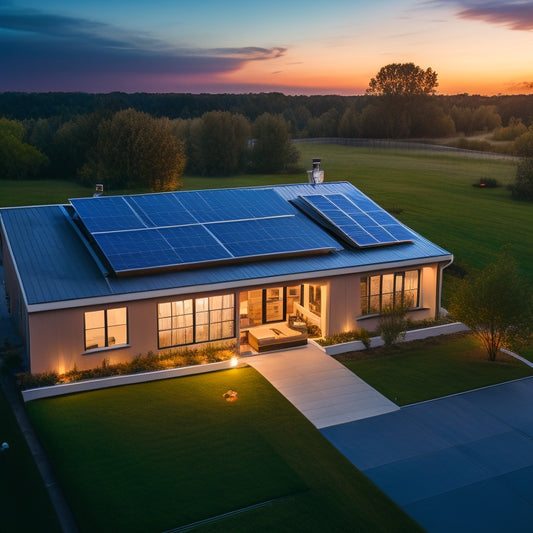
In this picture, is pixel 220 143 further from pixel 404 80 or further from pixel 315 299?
pixel 315 299

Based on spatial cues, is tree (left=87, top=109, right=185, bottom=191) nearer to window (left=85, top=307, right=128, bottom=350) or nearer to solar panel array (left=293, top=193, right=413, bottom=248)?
solar panel array (left=293, top=193, right=413, bottom=248)

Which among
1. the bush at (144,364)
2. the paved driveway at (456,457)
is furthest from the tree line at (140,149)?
the paved driveway at (456,457)

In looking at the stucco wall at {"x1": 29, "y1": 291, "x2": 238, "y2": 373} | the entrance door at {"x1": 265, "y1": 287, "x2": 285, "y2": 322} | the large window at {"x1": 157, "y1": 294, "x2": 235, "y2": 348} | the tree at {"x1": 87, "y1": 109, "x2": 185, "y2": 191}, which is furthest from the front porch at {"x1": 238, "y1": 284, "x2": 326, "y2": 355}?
the tree at {"x1": 87, "y1": 109, "x2": 185, "y2": 191}

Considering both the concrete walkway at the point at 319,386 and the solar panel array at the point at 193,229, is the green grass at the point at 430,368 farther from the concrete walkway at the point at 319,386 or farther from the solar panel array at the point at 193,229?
the solar panel array at the point at 193,229

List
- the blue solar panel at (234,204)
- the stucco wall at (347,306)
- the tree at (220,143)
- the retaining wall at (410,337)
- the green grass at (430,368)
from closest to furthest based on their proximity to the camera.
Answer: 1. the green grass at (430,368)
2. the retaining wall at (410,337)
3. the stucco wall at (347,306)
4. the blue solar panel at (234,204)
5. the tree at (220,143)

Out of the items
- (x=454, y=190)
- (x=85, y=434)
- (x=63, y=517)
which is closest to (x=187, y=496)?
(x=63, y=517)

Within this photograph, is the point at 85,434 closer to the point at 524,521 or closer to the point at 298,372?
the point at 298,372
